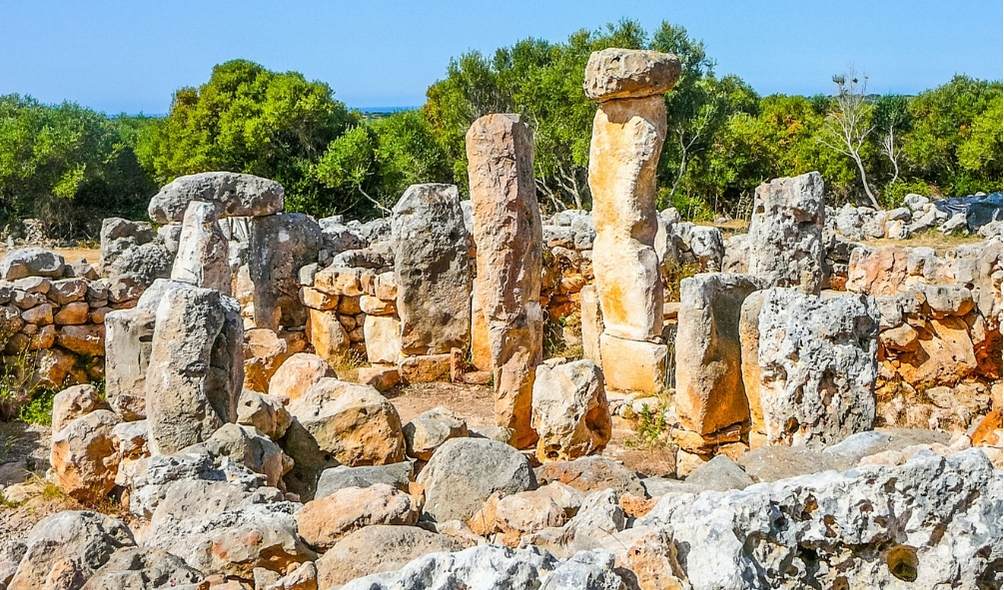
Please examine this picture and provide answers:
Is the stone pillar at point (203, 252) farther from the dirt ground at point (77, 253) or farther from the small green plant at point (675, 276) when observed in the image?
the dirt ground at point (77, 253)

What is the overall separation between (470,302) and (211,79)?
1578 centimetres

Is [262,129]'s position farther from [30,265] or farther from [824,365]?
[824,365]

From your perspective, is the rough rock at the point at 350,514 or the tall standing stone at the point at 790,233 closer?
the rough rock at the point at 350,514

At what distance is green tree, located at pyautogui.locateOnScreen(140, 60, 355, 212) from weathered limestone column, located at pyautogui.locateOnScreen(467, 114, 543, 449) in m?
14.9

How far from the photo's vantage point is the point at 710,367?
22.3 ft

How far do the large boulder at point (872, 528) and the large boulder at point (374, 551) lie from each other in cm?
111

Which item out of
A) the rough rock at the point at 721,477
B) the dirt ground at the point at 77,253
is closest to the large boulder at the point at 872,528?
the rough rock at the point at 721,477

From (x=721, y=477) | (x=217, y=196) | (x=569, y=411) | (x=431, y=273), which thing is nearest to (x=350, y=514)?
(x=721, y=477)

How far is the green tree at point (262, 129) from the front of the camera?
22500mm

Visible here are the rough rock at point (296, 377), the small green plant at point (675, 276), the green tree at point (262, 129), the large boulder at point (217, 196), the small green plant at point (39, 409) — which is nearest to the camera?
the rough rock at point (296, 377)

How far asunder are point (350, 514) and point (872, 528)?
7.11 ft

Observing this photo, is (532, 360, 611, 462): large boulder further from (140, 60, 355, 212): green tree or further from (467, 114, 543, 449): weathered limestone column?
(140, 60, 355, 212): green tree

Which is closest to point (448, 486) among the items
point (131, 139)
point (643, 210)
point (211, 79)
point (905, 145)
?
point (643, 210)

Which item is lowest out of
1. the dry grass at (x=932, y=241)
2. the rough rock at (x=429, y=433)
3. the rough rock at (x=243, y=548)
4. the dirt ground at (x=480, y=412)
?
the dirt ground at (x=480, y=412)
